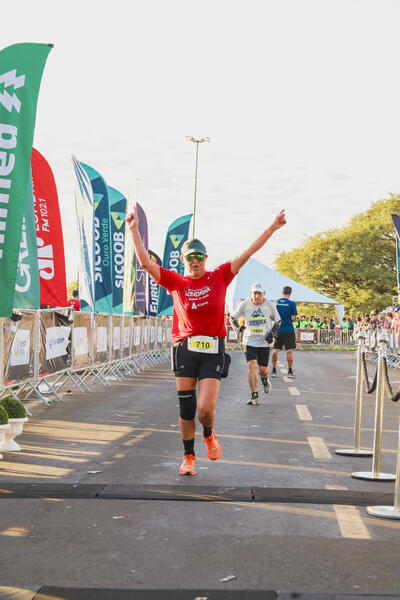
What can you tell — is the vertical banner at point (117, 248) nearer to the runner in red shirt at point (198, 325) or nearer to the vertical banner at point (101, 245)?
the vertical banner at point (101, 245)

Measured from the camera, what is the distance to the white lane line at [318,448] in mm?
7758

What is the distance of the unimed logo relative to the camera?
8.38 metres

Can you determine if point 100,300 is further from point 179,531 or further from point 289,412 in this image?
point 179,531

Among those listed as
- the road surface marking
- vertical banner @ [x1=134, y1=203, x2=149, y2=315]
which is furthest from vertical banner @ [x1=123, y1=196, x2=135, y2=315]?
the road surface marking

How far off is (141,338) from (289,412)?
12.0 m

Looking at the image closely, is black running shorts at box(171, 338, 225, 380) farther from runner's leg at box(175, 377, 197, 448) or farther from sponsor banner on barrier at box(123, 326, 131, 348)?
sponsor banner on barrier at box(123, 326, 131, 348)

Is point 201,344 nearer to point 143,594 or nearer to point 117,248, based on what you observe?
point 143,594

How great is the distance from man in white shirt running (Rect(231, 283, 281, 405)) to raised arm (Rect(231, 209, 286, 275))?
5958 mm

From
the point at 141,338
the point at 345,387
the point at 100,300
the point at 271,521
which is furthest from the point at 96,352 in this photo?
the point at 271,521

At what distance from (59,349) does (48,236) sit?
1981mm

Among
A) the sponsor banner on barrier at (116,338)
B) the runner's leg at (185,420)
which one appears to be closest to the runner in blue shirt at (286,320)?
the sponsor banner on barrier at (116,338)

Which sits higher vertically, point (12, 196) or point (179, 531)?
point (12, 196)

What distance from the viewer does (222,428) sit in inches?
381

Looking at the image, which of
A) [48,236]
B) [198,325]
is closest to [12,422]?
[198,325]
